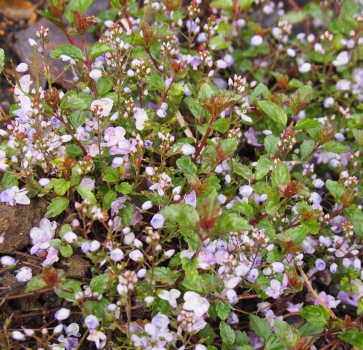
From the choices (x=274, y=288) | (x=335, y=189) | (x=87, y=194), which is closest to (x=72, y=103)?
(x=87, y=194)

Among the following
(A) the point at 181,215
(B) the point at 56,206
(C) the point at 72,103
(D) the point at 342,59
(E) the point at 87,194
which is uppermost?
(D) the point at 342,59

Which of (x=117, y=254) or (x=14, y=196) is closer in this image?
(x=117, y=254)

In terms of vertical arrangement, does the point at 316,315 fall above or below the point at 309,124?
below

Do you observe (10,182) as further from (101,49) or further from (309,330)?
Result: (309,330)

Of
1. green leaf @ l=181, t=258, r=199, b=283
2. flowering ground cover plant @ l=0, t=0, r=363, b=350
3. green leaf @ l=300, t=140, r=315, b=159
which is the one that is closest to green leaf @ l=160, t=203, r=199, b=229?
flowering ground cover plant @ l=0, t=0, r=363, b=350

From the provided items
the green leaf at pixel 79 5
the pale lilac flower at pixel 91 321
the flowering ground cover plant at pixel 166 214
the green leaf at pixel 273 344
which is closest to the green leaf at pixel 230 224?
the flowering ground cover plant at pixel 166 214

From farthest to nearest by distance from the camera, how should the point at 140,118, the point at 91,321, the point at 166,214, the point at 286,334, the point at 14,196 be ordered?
the point at 140,118 < the point at 14,196 < the point at 286,334 < the point at 91,321 < the point at 166,214
